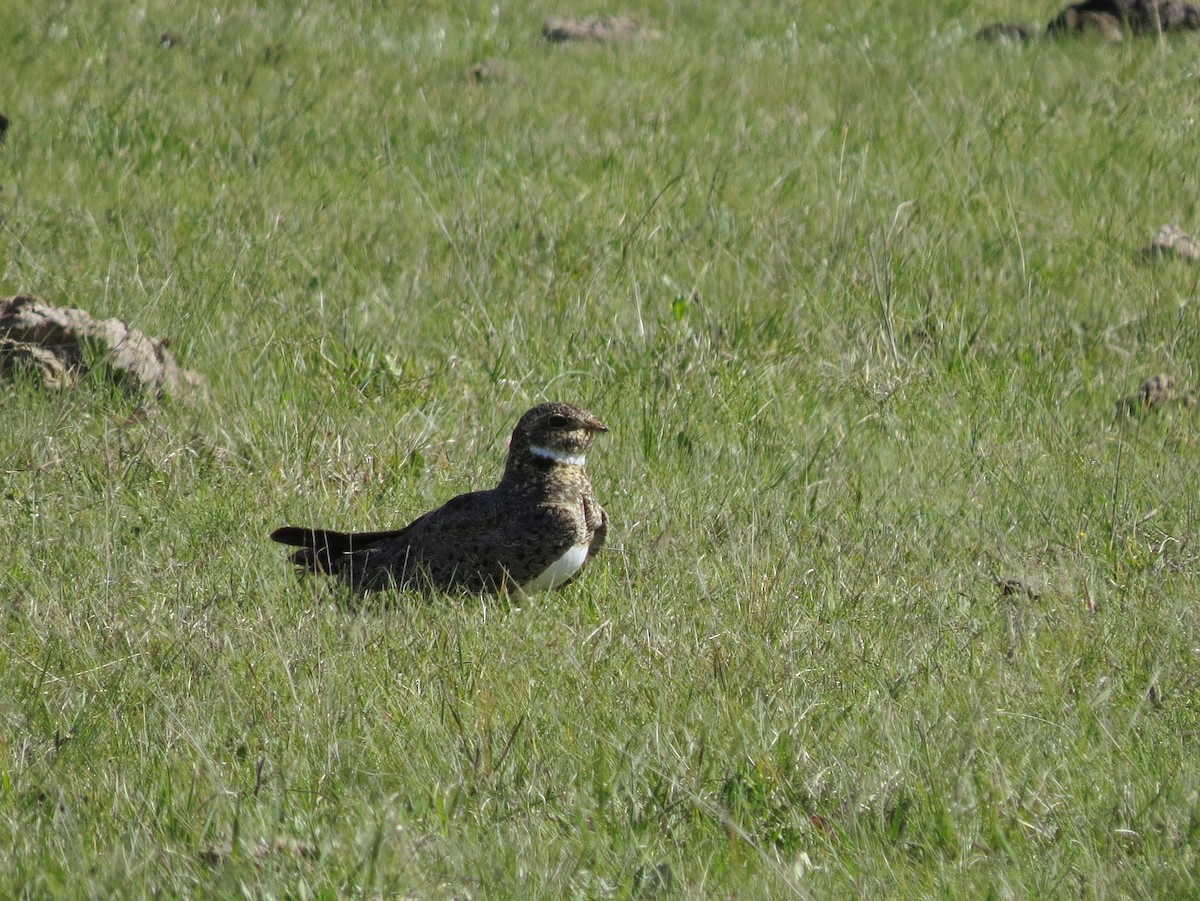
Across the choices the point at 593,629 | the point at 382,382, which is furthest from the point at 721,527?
the point at 382,382

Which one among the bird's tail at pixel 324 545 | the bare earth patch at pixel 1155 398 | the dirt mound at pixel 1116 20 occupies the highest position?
the dirt mound at pixel 1116 20

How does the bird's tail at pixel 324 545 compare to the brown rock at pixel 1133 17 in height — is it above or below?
below

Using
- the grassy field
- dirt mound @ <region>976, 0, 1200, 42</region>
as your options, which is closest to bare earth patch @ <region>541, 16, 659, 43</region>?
the grassy field

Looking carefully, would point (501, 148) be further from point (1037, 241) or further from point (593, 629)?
point (593, 629)

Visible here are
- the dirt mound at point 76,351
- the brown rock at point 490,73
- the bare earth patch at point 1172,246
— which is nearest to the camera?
the dirt mound at point 76,351

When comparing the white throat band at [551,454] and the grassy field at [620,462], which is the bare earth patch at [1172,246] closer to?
the grassy field at [620,462]

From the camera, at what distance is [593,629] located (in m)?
4.96

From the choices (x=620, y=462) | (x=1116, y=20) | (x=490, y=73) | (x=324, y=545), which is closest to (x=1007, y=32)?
(x=1116, y=20)

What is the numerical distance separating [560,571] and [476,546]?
0.30 metres

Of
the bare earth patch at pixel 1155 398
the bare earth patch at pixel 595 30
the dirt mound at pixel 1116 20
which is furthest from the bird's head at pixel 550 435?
the dirt mound at pixel 1116 20

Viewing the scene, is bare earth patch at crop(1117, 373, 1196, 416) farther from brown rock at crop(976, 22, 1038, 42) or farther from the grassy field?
brown rock at crop(976, 22, 1038, 42)

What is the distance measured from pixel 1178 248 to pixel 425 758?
→ 5.98 m

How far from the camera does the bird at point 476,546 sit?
211 inches

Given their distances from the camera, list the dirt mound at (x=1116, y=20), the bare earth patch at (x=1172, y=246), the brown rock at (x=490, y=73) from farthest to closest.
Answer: the dirt mound at (x=1116, y=20)
the brown rock at (x=490, y=73)
the bare earth patch at (x=1172, y=246)
